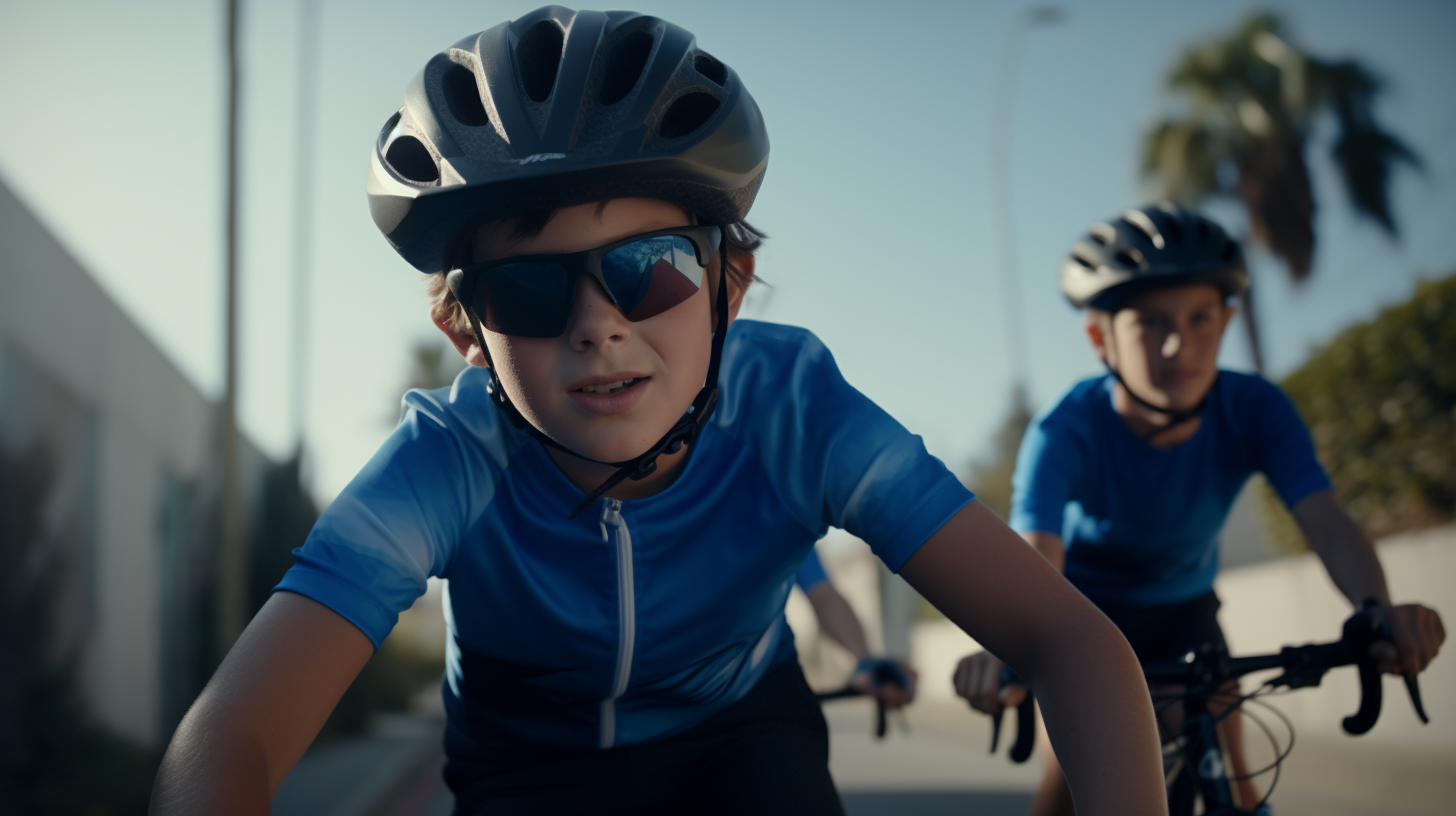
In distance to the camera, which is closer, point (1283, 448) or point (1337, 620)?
point (1283, 448)

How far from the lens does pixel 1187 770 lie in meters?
2.68

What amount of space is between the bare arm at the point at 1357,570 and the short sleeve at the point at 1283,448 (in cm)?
6

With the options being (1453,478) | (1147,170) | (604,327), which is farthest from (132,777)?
(1147,170)

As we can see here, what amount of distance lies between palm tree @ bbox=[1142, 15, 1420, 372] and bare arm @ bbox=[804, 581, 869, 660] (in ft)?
55.9

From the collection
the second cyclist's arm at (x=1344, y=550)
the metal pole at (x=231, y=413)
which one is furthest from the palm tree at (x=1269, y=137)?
the second cyclist's arm at (x=1344, y=550)

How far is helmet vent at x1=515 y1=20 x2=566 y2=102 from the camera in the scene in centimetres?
222

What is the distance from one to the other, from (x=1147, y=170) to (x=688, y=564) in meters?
20.0

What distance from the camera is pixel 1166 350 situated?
357cm

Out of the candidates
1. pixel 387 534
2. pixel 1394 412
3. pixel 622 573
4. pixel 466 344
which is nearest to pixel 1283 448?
pixel 622 573

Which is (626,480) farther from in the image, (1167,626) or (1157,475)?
(1167,626)

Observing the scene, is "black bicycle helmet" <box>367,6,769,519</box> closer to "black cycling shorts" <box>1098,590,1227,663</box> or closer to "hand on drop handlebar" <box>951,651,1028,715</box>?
"hand on drop handlebar" <box>951,651,1028,715</box>

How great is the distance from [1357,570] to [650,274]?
2.30m

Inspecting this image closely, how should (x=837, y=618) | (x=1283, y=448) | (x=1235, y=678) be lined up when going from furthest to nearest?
1. (x=837, y=618)
2. (x=1283, y=448)
3. (x=1235, y=678)

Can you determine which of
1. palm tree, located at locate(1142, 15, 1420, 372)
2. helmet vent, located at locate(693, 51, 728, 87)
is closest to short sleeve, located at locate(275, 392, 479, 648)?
helmet vent, located at locate(693, 51, 728, 87)
